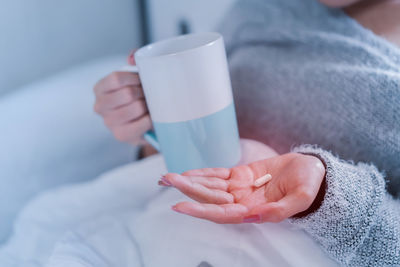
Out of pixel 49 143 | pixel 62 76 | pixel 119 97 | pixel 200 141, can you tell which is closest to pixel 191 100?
pixel 200 141

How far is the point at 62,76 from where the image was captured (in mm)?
959

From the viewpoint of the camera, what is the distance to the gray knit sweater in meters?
0.38

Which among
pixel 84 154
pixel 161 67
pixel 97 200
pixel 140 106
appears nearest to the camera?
pixel 161 67

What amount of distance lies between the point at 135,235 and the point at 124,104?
7.6 inches

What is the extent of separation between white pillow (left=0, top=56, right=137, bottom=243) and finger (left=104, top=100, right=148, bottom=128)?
1.04 ft

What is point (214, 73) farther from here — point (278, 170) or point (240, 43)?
point (240, 43)

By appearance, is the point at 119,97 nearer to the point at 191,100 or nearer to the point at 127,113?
the point at 127,113

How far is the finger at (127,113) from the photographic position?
0.52 m

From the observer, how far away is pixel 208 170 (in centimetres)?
39

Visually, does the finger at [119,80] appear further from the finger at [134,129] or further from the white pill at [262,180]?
the white pill at [262,180]

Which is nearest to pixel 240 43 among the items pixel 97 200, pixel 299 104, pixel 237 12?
pixel 237 12

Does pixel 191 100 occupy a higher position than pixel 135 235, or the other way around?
pixel 191 100

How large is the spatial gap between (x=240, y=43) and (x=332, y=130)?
0.93ft

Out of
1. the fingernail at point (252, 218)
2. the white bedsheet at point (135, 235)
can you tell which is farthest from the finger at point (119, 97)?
the fingernail at point (252, 218)
